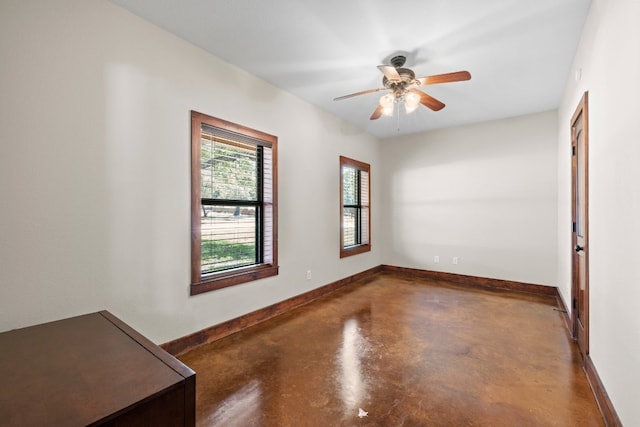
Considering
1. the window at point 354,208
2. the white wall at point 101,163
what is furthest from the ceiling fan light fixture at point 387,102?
the window at point 354,208

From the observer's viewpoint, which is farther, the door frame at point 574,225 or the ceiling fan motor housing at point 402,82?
the ceiling fan motor housing at point 402,82

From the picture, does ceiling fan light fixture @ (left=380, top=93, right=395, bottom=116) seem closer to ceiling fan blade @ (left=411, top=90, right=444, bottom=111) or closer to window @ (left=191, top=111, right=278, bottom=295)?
ceiling fan blade @ (left=411, top=90, right=444, bottom=111)

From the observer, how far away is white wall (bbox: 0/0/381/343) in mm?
1688

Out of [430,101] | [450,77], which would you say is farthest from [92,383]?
[430,101]

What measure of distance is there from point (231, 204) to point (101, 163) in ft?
3.80

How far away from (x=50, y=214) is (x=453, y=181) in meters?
5.18

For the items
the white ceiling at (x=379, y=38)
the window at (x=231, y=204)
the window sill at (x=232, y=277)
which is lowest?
the window sill at (x=232, y=277)

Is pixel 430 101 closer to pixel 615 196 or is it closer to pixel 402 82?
pixel 402 82

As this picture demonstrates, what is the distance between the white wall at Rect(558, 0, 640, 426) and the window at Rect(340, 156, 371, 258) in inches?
118

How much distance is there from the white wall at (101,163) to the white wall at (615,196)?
2.84m

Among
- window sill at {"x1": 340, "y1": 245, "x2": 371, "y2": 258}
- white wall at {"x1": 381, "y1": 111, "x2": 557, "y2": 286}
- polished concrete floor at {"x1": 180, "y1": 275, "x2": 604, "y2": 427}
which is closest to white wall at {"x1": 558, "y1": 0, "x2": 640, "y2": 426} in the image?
polished concrete floor at {"x1": 180, "y1": 275, "x2": 604, "y2": 427}

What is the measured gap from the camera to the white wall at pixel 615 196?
135 cm

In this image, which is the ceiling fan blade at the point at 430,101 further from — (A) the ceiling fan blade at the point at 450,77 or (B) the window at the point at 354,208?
(B) the window at the point at 354,208

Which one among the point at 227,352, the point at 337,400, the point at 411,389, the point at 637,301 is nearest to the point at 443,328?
the point at 411,389
